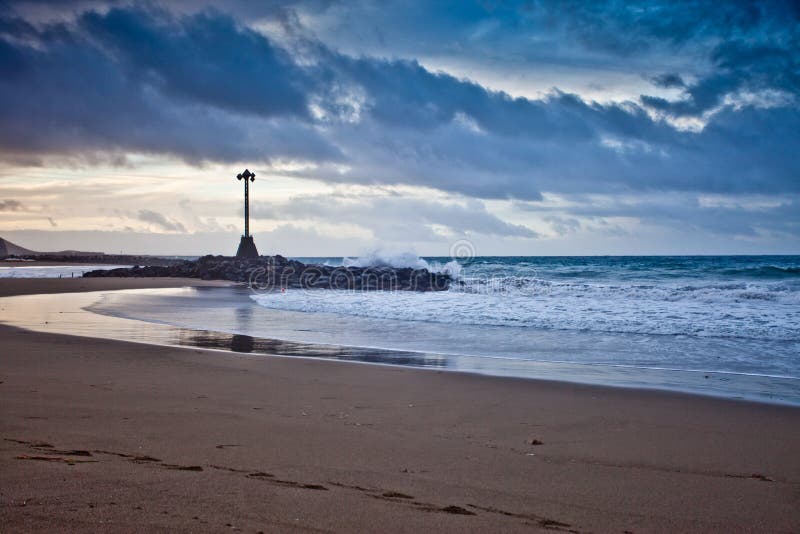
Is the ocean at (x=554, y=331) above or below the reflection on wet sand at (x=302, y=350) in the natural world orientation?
above

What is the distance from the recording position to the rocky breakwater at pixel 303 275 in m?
31.3

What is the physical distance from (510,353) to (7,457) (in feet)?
25.7

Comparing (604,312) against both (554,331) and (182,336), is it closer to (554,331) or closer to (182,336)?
(554,331)

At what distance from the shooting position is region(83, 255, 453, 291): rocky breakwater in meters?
31.3

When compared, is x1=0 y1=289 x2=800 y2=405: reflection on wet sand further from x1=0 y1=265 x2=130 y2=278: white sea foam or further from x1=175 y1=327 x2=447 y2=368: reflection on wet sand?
x1=0 y1=265 x2=130 y2=278: white sea foam

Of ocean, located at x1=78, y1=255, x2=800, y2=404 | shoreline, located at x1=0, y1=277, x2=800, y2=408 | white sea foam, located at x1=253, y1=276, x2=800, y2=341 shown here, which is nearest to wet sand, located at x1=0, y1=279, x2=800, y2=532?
shoreline, located at x1=0, y1=277, x2=800, y2=408

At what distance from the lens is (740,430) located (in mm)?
5465

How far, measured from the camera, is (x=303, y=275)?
112 ft

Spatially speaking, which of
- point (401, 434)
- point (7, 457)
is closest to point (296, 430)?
point (401, 434)

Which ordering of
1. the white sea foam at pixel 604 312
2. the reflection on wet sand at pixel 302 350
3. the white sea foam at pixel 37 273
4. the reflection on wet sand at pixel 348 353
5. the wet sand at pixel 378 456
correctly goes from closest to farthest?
the wet sand at pixel 378 456
the reflection on wet sand at pixel 348 353
the reflection on wet sand at pixel 302 350
the white sea foam at pixel 604 312
the white sea foam at pixel 37 273

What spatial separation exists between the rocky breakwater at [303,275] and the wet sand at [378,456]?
74.3ft

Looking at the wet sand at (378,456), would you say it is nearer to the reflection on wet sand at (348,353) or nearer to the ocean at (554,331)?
the reflection on wet sand at (348,353)

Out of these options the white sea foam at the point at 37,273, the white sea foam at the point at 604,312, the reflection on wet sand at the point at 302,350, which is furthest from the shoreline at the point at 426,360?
the white sea foam at the point at 37,273

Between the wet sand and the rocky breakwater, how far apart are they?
74.3ft
